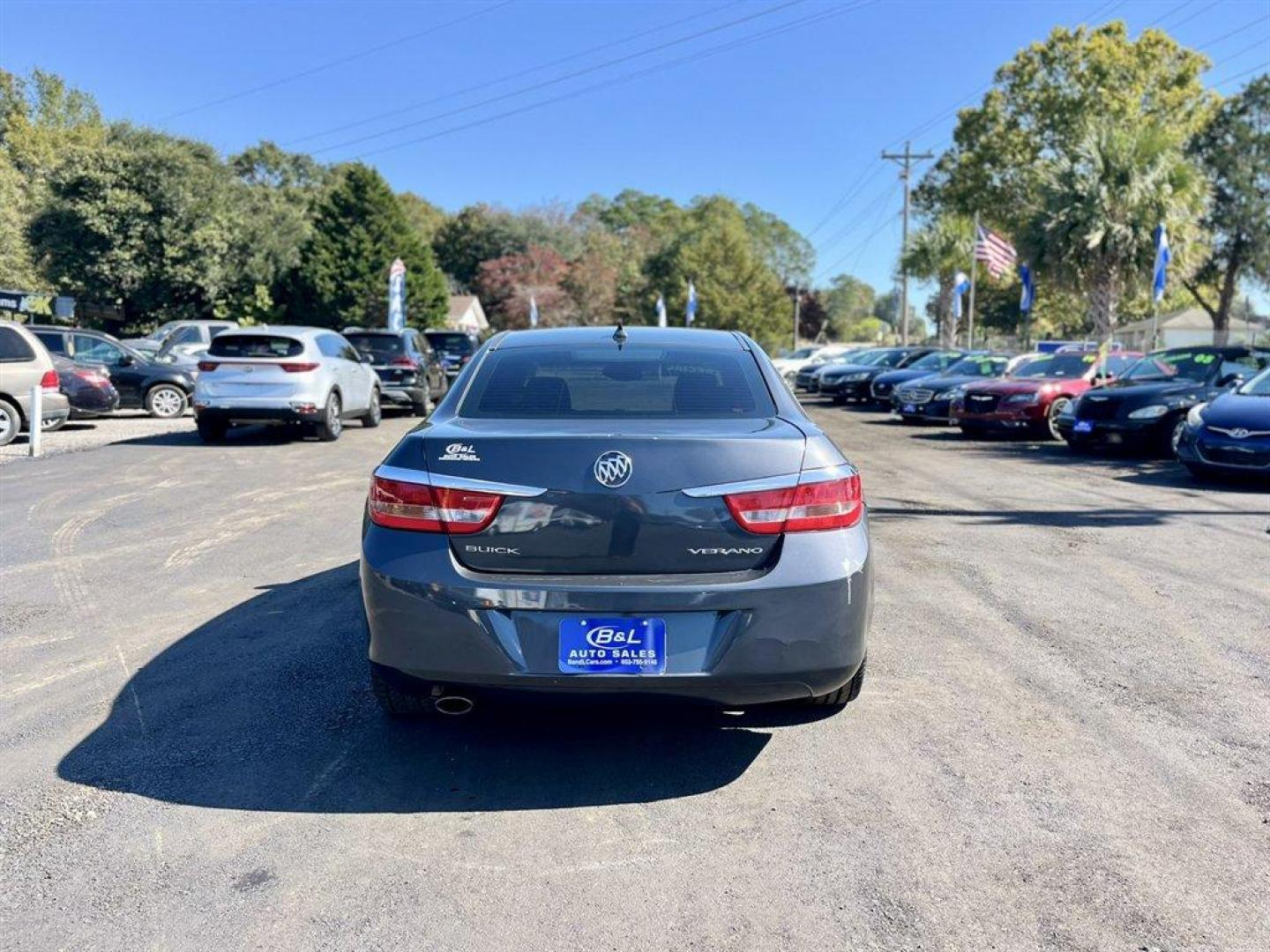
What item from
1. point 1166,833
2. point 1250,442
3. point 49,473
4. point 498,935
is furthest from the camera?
point 49,473

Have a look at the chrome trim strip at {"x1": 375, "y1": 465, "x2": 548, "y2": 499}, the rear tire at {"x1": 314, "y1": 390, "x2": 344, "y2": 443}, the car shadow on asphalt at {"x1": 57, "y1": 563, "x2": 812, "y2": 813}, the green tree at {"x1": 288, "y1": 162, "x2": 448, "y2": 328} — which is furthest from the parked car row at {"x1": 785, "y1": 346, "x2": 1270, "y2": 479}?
the green tree at {"x1": 288, "y1": 162, "x2": 448, "y2": 328}

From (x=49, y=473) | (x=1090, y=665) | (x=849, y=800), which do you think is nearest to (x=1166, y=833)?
(x=849, y=800)

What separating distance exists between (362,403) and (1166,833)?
595 inches

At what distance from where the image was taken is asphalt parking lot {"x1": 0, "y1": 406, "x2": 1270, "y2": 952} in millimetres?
2926

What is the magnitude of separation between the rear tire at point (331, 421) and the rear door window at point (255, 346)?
2.89 feet

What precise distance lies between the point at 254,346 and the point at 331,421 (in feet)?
4.89

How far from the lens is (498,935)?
2.83 metres

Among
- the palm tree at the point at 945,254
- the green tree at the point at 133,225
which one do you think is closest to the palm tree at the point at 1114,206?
the palm tree at the point at 945,254

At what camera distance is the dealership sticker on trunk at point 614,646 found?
137 inches

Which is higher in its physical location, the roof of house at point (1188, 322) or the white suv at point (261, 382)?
the roof of house at point (1188, 322)

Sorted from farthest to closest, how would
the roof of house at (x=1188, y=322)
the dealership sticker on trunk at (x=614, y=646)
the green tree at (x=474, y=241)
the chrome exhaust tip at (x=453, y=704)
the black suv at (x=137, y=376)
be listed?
the green tree at (x=474, y=241), the roof of house at (x=1188, y=322), the black suv at (x=137, y=376), the chrome exhaust tip at (x=453, y=704), the dealership sticker on trunk at (x=614, y=646)

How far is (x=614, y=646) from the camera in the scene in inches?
137

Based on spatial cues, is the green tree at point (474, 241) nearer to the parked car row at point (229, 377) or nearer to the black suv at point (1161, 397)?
the parked car row at point (229, 377)

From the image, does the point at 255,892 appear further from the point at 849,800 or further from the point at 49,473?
the point at 49,473
